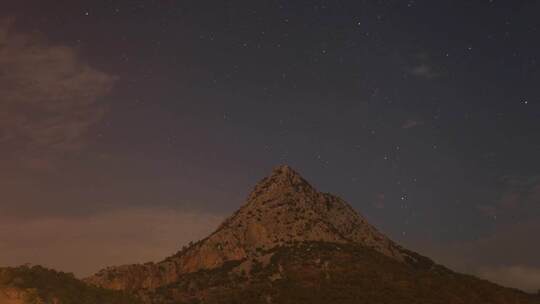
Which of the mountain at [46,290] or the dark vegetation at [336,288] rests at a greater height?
the dark vegetation at [336,288]

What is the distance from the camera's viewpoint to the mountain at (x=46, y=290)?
74688 mm

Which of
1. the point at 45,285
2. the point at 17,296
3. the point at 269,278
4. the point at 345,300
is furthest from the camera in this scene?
the point at 269,278

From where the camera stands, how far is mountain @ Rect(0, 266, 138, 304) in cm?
7469

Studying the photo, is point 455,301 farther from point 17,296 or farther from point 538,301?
point 17,296

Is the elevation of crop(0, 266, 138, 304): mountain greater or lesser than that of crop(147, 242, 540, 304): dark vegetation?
lesser

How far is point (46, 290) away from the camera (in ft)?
267

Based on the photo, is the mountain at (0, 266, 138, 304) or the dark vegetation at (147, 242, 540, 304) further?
the dark vegetation at (147, 242, 540, 304)

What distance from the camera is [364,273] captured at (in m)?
190

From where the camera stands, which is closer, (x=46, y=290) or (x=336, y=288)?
(x=46, y=290)

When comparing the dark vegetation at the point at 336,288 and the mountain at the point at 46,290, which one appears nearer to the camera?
the mountain at the point at 46,290

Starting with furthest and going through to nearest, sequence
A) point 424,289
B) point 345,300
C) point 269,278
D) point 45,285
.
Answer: point 269,278
point 424,289
point 345,300
point 45,285

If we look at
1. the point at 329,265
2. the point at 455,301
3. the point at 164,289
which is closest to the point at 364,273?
the point at 329,265

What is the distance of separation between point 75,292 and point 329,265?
405 feet

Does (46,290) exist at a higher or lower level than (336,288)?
lower
